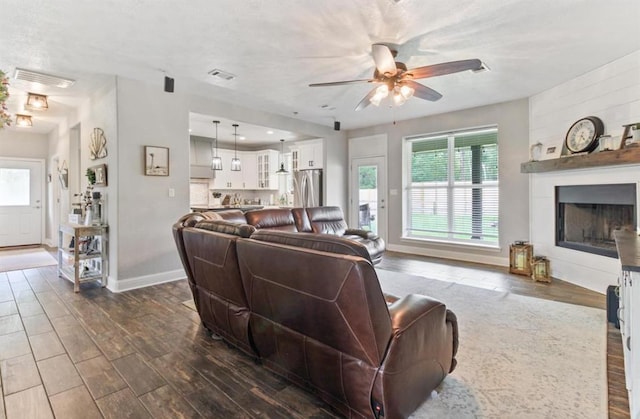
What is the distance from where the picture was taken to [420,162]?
6.20m

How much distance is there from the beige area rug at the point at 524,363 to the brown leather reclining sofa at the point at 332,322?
196mm

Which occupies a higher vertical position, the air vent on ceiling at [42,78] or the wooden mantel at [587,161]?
the air vent on ceiling at [42,78]

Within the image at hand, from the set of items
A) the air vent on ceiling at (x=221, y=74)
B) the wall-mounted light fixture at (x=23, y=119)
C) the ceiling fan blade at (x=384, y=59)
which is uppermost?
the air vent on ceiling at (x=221, y=74)

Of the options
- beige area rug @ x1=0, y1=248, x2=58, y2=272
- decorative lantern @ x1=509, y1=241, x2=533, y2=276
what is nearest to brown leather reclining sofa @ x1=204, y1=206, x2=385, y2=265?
decorative lantern @ x1=509, y1=241, x2=533, y2=276

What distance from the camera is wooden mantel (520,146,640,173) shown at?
321cm

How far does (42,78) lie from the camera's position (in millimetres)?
3797

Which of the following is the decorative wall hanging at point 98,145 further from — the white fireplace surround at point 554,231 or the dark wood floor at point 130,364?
the white fireplace surround at point 554,231

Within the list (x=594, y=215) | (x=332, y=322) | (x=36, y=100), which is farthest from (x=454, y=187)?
(x=36, y=100)

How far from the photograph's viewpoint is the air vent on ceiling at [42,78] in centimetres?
360

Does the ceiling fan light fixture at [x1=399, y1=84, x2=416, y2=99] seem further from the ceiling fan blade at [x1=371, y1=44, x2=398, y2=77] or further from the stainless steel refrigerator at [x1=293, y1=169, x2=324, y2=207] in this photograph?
the stainless steel refrigerator at [x1=293, y1=169, x2=324, y2=207]

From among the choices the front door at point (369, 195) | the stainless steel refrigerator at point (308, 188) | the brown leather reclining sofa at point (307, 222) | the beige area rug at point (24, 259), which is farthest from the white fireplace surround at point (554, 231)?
the beige area rug at point (24, 259)

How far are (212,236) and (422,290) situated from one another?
8.95ft

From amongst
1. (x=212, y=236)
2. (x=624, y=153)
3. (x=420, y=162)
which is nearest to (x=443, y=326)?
(x=212, y=236)

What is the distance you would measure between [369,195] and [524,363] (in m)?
4.96
